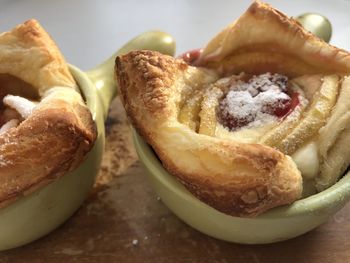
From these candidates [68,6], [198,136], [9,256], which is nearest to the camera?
[198,136]

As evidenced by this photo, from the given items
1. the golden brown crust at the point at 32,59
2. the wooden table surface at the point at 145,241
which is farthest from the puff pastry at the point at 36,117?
the wooden table surface at the point at 145,241

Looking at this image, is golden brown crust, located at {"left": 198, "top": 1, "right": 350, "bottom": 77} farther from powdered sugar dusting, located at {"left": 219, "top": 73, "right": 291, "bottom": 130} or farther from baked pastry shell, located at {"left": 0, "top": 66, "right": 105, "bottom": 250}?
baked pastry shell, located at {"left": 0, "top": 66, "right": 105, "bottom": 250}

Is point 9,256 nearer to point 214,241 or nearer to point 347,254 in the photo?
point 214,241

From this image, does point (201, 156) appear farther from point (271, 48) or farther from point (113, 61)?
point (113, 61)

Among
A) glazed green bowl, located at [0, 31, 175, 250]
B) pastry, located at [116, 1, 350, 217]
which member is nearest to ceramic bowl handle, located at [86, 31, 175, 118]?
glazed green bowl, located at [0, 31, 175, 250]

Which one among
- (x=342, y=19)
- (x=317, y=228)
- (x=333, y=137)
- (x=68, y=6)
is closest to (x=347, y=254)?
(x=317, y=228)

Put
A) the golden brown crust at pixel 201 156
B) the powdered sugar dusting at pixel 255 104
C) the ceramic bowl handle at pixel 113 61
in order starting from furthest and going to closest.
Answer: the ceramic bowl handle at pixel 113 61 < the powdered sugar dusting at pixel 255 104 < the golden brown crust at pixel 201 156

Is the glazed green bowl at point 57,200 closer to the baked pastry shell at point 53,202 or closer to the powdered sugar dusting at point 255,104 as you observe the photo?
the baked pastry shell at point 53,202
